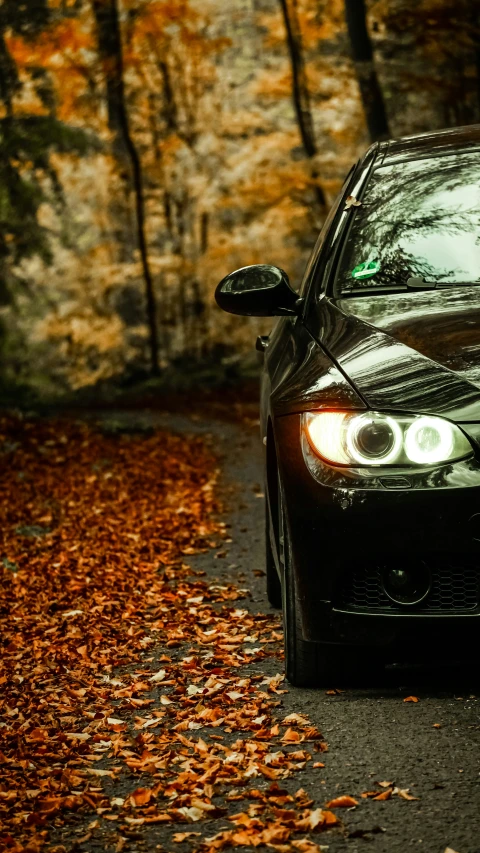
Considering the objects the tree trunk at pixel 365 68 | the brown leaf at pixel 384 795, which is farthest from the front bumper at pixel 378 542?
the tree trunk at pixel 365 68

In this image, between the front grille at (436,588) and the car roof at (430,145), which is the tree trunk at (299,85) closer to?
the car roof at (430,145)

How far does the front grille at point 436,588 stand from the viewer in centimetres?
357

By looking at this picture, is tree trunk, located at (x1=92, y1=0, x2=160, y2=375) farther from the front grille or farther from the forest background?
the front grille

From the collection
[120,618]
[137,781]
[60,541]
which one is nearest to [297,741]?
[137,781]

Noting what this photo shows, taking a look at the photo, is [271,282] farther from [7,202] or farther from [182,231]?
[182,231]

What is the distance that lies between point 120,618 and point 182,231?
26.0 m

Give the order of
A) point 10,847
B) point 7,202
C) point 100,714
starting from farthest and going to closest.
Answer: point 7,202 < point 100,714 < point 10,847

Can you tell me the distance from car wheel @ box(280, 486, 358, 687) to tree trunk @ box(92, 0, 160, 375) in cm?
2110

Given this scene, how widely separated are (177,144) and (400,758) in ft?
87.4

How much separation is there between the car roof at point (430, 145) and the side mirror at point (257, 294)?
87 cm

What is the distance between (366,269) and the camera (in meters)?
4.52

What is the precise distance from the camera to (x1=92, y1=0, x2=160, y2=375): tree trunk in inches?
974

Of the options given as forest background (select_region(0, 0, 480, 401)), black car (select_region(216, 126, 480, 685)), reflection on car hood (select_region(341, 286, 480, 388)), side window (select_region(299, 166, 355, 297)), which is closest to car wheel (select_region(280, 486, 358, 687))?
black car (select_region(216, 126, 480, 685))

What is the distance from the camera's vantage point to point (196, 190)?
27.8 meters
